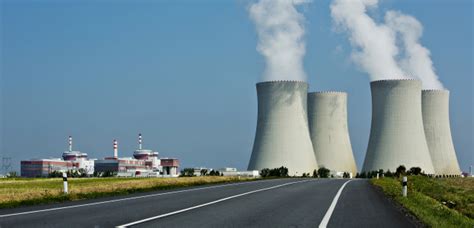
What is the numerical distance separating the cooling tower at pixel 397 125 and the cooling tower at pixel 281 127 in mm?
6012

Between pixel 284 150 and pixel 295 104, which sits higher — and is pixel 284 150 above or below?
below

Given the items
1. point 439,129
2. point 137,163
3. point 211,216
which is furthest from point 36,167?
point 211,216

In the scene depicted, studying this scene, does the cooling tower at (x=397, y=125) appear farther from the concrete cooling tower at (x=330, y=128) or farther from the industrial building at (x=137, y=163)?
the industrial building at (x=137, y=163)

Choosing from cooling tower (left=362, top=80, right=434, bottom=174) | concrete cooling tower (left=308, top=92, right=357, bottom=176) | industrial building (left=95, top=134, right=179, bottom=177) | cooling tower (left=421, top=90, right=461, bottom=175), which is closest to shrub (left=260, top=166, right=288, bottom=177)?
cooling tower (left=362, top=80, right=434, bottom=174)

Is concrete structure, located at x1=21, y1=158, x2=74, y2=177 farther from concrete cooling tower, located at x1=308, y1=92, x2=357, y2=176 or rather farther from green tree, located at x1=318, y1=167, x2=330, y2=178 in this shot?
green tree, located at x1=318, y1=167, x2=330, y2=178

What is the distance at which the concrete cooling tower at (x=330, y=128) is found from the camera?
61.7m

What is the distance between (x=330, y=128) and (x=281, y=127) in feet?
38.3

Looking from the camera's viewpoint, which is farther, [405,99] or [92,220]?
[405,99]

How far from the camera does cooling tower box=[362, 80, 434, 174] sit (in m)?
51.2

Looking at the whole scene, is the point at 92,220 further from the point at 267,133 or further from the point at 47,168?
the point at 47,168

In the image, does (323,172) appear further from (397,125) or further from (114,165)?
(114,165)

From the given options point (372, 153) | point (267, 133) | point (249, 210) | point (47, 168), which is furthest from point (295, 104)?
point (47, 168)

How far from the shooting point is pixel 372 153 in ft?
181

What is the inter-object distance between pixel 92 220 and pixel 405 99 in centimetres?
4448
